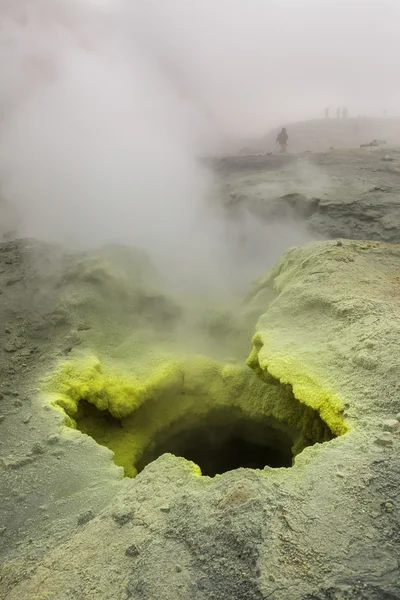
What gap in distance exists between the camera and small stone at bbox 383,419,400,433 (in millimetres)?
2701

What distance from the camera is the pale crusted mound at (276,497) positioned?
2.13 meters

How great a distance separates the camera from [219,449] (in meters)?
5.38

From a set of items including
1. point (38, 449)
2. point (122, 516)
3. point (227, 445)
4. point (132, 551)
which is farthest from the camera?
point (227, 445)

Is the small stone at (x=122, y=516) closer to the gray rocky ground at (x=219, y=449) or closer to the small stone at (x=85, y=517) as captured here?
the gray rocky ground at (x=219, y=449)

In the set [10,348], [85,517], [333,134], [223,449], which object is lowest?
[223,449]

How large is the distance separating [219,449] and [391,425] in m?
3.00

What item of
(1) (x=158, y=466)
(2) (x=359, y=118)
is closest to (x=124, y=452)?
(1) (x=158, y=466)

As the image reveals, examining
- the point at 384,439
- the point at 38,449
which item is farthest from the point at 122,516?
the point at 384,439

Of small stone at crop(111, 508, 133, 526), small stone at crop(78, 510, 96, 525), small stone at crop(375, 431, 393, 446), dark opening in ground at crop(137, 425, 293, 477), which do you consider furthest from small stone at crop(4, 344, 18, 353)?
small stone at crop(375, 431, 393, 446)

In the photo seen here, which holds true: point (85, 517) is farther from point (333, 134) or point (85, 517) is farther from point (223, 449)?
point (333, 134)

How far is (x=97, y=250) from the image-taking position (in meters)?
6.96

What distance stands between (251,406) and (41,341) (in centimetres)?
242

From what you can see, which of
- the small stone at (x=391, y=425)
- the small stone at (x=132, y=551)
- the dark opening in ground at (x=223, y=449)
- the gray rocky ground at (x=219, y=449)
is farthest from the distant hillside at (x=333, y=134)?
the small stone at (x=132, y=551)

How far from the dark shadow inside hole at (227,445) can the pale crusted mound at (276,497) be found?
0.52 metres
